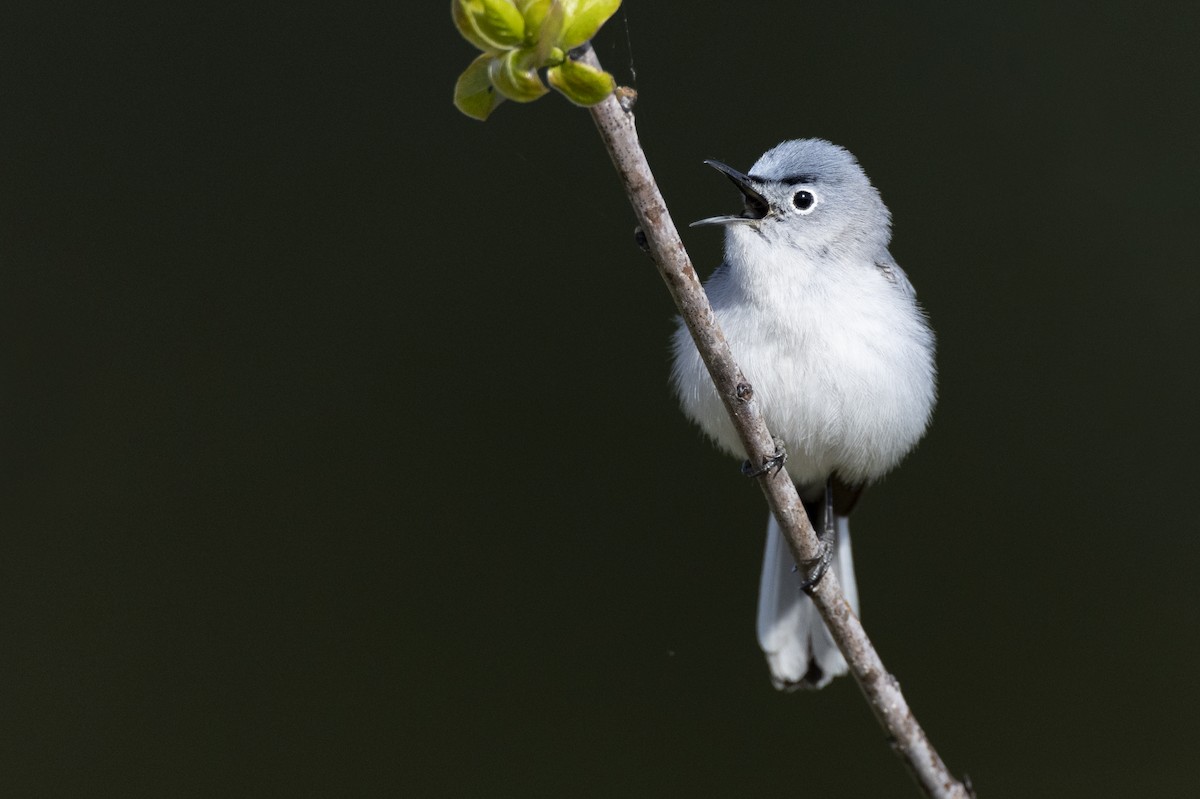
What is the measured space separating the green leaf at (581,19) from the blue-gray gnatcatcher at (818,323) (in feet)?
3.23

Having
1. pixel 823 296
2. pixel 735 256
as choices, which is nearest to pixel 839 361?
pixel 823 296

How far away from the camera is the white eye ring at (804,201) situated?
1936 mm

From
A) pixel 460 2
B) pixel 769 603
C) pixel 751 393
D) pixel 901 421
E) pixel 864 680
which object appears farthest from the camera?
pixel 769 603

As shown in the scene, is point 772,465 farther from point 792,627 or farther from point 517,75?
point 792,627

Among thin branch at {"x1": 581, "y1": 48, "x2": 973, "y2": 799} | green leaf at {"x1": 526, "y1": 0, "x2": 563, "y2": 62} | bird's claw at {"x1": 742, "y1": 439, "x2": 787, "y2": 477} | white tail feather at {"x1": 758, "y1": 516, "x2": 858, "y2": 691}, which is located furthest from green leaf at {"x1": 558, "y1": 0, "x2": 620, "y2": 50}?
white tail feather at {"x1": 758, "y1": 516, "x2": 858, "y2": 691}

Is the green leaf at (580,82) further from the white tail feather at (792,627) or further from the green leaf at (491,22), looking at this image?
the white tail feather at (792,627)

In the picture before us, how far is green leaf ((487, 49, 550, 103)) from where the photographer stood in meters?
0.78

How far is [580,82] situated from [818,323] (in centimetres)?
121

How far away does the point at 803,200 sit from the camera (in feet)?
6.39

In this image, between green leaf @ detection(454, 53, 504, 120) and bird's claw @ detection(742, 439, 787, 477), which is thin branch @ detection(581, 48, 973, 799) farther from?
green leaf @ detection(454, 53, 504, 120)

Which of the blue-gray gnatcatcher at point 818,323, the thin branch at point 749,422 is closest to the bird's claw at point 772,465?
the thin branch at point 749,422

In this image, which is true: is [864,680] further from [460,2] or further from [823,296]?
[460,2]

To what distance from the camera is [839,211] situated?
2023mm

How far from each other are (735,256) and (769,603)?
872 mm
